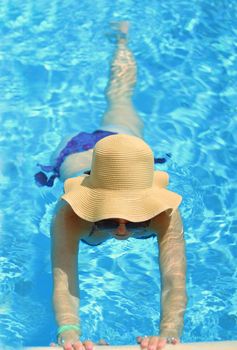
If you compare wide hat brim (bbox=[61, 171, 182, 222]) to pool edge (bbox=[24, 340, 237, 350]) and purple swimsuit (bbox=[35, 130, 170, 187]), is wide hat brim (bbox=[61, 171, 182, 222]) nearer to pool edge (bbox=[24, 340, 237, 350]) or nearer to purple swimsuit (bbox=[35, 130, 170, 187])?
pool edge (bbox=[24, 340, 237, 350])

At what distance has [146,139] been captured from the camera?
20.6ft

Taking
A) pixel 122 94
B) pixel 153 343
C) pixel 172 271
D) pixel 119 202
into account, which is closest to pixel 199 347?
pixel 153 343

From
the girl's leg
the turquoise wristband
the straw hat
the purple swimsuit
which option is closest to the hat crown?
the straw hat

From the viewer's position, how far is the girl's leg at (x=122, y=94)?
18.5 feet

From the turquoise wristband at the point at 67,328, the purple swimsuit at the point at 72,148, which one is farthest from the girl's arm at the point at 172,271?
the purple swimsuit at the point at 72,148

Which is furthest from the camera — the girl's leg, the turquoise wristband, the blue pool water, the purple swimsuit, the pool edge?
the girl's leg

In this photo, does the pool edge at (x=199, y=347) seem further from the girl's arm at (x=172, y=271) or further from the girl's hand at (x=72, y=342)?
the girl's arm at (x=172, y=271)

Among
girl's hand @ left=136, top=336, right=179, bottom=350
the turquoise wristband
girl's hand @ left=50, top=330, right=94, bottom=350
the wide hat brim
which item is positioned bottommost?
the turquoise wristband

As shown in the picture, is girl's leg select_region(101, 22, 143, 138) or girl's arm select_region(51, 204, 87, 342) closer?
girl's arm select_region(51, 204, 87, 342)

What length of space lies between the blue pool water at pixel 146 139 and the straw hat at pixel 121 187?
1.43 meters

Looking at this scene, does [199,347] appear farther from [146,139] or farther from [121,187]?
[146,139]

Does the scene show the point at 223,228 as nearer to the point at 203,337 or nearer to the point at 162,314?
the point at 203,337

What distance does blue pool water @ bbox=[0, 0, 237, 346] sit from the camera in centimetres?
495

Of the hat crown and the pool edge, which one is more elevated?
the hat crown
